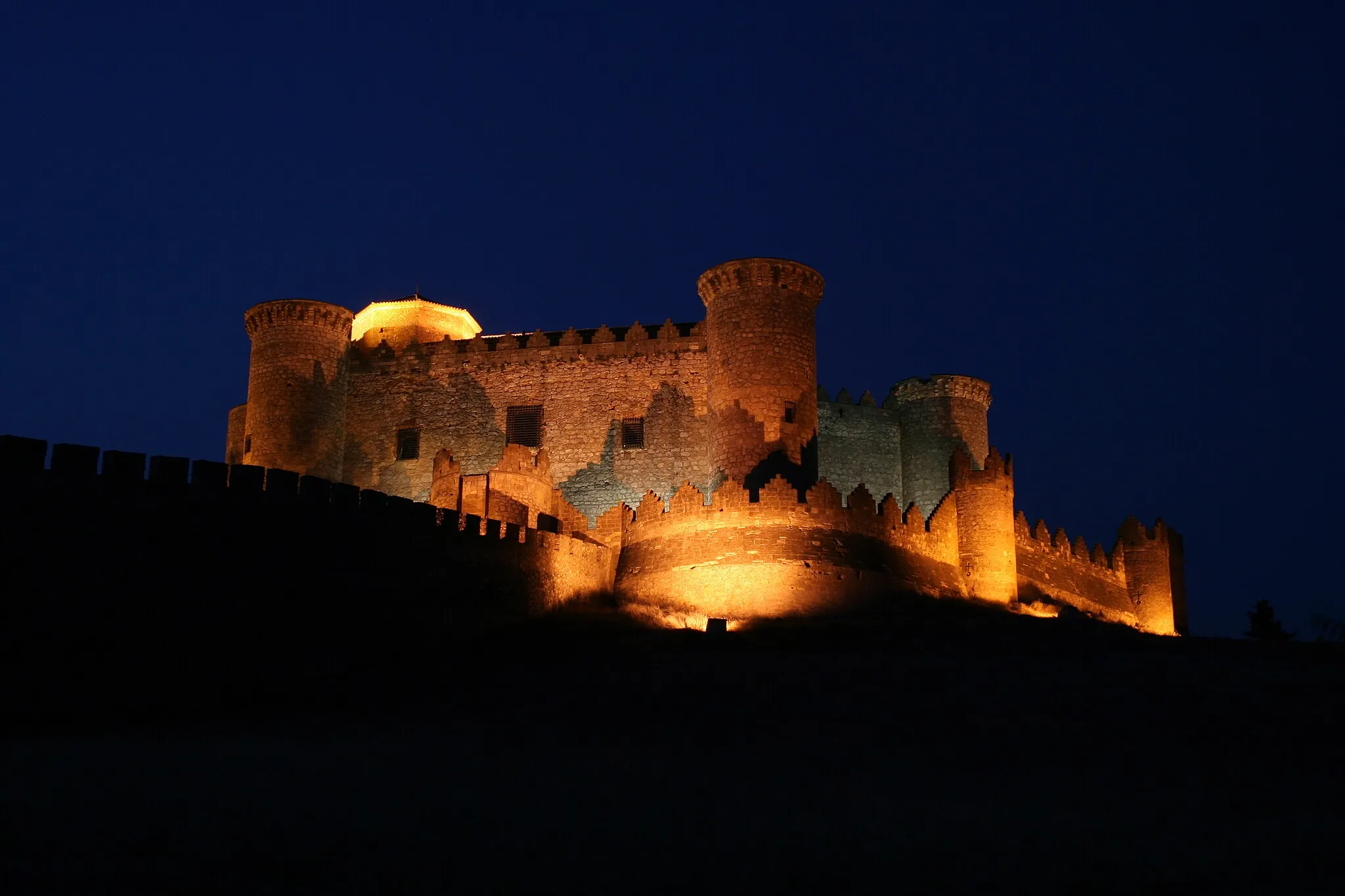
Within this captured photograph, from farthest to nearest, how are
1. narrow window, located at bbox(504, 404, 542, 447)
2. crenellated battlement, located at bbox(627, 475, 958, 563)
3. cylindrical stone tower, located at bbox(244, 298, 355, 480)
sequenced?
1. narrow window, located at bbox(504, 404, 542, 447)
2. cylindrical stone tower, located at bbox(244, 298, 355, 480)
3. crenellated battlement, located at bbox(627, 475, 958, 563)

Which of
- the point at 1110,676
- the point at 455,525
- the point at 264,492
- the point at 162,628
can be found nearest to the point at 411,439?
the point at 455,525

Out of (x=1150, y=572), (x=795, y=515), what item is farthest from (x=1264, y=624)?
(x=795, y=515)

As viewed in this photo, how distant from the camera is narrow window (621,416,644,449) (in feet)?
118

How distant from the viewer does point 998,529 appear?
29.1 metres

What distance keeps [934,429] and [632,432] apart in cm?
1009

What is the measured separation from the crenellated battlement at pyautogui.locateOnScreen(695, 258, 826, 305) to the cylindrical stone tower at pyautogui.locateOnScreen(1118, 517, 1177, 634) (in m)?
Answer: 12.2

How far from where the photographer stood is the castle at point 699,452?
27.2 metres

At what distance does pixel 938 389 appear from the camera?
133 feet

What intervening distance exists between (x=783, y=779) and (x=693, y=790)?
3.06 feet

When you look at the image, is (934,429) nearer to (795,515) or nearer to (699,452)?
(699,452)

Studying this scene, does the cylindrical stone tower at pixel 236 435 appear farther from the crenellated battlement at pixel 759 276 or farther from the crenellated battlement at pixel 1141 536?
the crenellated battlement at pixel 1141 536

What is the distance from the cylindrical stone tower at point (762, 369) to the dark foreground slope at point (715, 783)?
13.2 metres

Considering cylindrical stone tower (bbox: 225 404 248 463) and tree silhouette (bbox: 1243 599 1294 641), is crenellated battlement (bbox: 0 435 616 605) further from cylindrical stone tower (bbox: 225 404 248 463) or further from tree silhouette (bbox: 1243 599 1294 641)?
tree silhouette (bbox: 1243 599 1294 641)

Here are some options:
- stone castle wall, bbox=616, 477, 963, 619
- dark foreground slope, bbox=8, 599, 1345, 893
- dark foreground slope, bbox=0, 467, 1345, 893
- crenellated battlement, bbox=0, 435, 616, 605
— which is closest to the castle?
stone castle wall, bbox=616, 477, 963, 619
